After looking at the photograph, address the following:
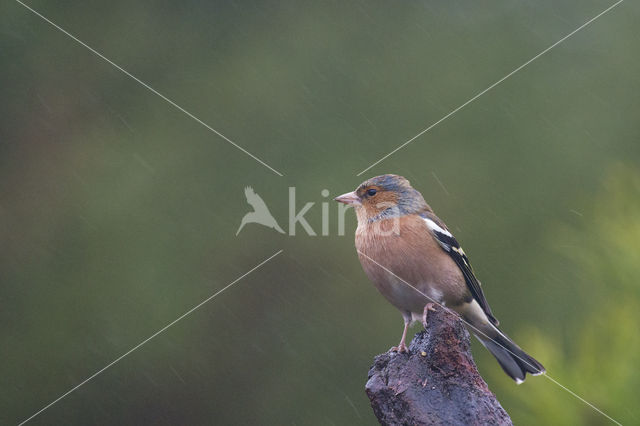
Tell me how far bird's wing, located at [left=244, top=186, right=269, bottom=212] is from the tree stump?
3.01m

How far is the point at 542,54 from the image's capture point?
6.71 metres

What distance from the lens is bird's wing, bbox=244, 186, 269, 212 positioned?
5.94m

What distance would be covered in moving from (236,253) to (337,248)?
889 mm

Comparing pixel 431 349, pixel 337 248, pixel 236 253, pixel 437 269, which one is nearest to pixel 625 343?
pixel 431 349

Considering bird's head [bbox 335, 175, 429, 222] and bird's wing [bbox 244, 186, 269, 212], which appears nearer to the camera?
bird's head [bbox 335, 175, 429, 222]

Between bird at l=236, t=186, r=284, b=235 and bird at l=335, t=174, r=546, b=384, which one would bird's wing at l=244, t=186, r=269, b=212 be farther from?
bird at l=335, t=174, r=546, b=384

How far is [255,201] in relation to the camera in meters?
5.98

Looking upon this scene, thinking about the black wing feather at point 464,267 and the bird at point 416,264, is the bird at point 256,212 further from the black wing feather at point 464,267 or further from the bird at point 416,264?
the black wing feather at point 464,267

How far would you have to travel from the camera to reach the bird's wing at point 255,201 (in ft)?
19.5

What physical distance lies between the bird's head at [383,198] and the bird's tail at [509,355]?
821 mm

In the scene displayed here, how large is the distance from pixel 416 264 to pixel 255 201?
8.08 feet
